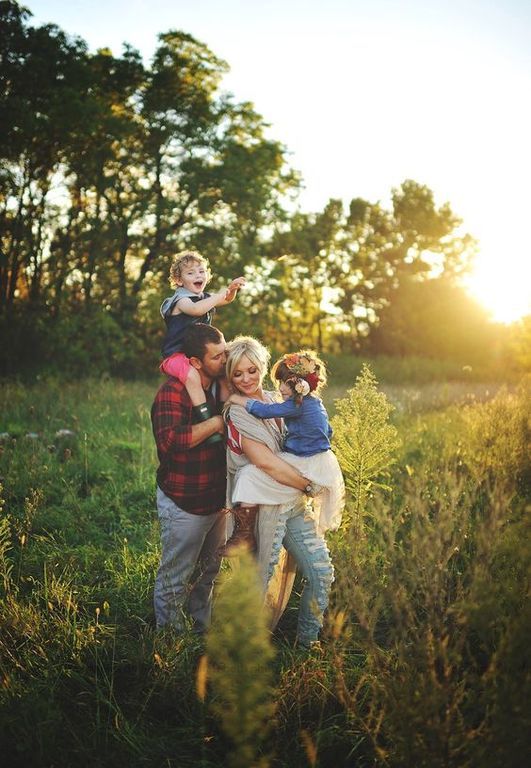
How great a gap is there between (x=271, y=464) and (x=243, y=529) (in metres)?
0.41

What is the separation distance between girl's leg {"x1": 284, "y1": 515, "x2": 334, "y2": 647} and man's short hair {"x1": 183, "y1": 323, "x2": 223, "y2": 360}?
45.9 inches

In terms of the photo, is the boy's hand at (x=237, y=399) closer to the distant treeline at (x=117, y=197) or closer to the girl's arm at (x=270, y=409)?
the girl's arm at (x=270, y=409)

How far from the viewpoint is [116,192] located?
20.3m

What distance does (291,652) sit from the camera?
10.7 feet

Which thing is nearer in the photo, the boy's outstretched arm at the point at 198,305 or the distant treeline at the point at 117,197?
the boy's outstretched arm at the point at 198,305

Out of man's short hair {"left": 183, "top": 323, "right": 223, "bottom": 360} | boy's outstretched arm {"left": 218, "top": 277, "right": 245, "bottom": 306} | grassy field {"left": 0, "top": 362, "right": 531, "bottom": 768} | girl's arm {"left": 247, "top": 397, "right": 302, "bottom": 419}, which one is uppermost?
boy's outstretched arm {"left": 218, "top": 277, "right": 245, "bottom": 306}

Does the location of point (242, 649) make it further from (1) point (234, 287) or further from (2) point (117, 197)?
(2) point (117, 197)

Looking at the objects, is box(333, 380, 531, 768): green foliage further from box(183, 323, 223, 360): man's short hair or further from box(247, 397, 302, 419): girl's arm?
box(183, 323, 223, 360): man's short hair

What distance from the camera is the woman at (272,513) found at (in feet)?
10.9

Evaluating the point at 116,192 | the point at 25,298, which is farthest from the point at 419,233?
the point at 25,298

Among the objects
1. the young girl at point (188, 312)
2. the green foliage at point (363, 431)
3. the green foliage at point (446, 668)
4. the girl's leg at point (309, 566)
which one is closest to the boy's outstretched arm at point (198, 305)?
the young girl at point (188, 312)

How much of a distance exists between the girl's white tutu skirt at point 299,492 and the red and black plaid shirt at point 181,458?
0.31 metres

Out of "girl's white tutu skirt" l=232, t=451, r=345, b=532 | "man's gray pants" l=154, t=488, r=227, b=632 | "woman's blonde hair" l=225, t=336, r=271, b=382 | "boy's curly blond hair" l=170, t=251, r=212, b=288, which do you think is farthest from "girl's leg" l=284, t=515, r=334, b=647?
"boy's curly blond hair" l=170, t=251, r=212, b=288

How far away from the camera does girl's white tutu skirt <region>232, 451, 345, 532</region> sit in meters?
3.29
